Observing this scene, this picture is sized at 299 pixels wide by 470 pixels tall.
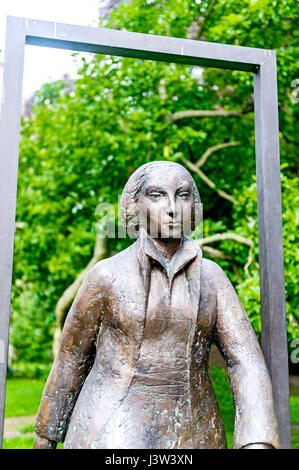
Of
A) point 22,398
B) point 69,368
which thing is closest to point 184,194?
point 69,368

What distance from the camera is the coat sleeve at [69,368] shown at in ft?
7.33

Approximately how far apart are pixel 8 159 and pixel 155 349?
973 millimetres

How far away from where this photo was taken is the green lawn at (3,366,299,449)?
22.9 ft

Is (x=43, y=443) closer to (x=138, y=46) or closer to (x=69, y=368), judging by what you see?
(x=69, y=368)

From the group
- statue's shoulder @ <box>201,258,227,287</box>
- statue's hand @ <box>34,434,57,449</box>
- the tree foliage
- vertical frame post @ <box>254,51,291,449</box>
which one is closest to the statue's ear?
statue's shoulder @ <box>201,258,227,287</box>

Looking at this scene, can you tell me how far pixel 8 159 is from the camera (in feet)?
7.27

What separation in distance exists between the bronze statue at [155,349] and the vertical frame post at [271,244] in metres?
0.24

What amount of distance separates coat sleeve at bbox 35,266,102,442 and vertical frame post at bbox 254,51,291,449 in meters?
0.79

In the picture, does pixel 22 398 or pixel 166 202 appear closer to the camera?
pixel 166 202

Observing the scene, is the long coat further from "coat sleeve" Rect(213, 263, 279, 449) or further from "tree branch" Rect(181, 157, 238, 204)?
"tree branch" Rect(181, 157, 238, 204)

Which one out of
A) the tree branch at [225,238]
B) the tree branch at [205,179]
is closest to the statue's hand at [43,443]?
the tree branch at [225,238]

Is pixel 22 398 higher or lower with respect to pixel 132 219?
lower

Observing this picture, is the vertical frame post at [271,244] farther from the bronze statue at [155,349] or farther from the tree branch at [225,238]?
the tree branch at [225,238]

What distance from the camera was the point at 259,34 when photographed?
22.7ft
